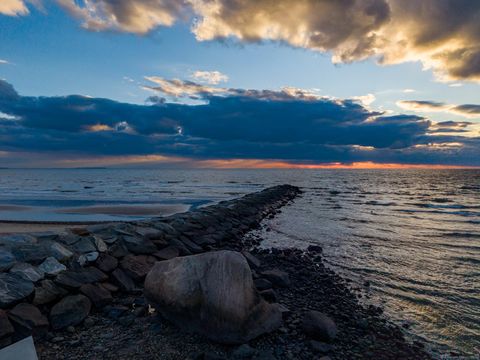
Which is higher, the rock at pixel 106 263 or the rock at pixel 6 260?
the rock at pixel 6 260

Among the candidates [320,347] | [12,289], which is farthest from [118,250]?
[320,347]

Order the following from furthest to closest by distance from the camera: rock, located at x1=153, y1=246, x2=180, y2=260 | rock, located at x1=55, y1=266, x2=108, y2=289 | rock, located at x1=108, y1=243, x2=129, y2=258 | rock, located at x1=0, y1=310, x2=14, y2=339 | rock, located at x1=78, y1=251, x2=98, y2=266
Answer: rock, located at x1=153, y1=246, x2=180, y2=260 → rock, located at x1=108, y1=243, x2=129, y2=258 → rock, located at x1=78, y1=251, x2=98, y2=266 → rock, located at x1=55, y1=266, x2=108, y2=289 → rock, located at x1=0, y1=310, x2=14, y2=339

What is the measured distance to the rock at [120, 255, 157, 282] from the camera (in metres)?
7.28

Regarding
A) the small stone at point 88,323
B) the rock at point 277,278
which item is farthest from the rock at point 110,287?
the rock at point 277,278

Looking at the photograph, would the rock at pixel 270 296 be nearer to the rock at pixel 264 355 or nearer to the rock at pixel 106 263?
the rock at pixel 264 355

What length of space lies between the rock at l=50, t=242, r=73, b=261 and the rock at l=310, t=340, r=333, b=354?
16.6ft

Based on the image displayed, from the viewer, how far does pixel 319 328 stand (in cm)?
515

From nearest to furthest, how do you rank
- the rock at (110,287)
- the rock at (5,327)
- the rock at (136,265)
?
the rock at (5,327) → the rock at (110,287) → the rock at (136,265)

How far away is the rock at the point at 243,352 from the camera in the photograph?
14.7 feet

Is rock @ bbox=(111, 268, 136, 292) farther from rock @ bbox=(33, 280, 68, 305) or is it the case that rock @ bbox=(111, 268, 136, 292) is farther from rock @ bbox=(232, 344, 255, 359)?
rock @ bbox=(232, 344, 255, 359)

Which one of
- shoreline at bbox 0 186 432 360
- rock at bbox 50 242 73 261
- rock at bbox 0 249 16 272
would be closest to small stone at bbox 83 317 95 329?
shoreline at bbox 0 186 432 360

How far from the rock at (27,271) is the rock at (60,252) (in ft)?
1.82

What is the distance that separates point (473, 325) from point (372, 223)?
13461 millimetres

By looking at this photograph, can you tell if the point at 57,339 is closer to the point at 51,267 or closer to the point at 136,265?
the point at 51,267
